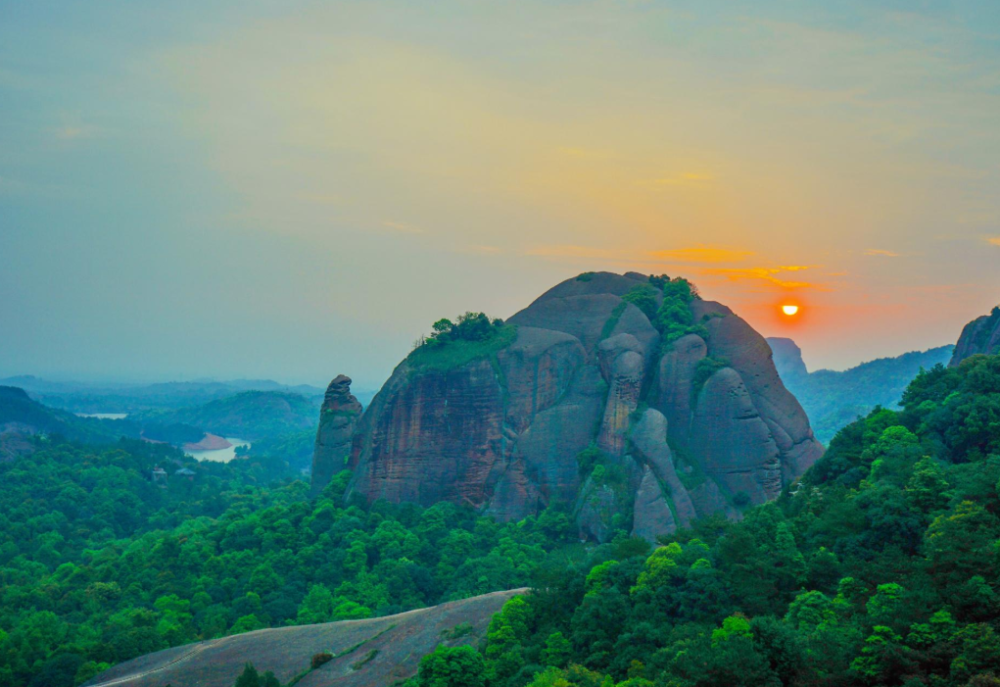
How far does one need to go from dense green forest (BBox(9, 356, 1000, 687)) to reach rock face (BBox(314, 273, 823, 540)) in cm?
235

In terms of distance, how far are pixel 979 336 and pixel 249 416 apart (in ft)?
495

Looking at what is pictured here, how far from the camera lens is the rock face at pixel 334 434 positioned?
60.8 meters

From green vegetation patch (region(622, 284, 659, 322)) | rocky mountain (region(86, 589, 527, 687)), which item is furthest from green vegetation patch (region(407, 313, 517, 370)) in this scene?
rocky mountain (region(86, 589, 527, 687))

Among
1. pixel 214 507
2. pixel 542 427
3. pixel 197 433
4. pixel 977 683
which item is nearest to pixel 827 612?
pixel 977 683

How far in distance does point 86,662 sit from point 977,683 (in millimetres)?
34928

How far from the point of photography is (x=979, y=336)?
2028 inches

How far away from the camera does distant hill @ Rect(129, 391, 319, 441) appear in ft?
583

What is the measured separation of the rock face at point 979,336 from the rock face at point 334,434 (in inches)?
1398

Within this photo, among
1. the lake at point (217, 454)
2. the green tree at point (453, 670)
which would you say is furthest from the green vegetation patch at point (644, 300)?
the lake at point (217, 454)

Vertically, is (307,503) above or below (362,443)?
below

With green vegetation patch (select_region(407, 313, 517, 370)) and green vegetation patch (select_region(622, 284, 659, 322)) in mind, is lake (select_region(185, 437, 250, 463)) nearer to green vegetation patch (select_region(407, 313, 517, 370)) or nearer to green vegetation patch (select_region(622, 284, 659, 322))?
green vegetation patch (select_region(407, 313, 517, 370))

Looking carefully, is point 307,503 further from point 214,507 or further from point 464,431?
point 214,507

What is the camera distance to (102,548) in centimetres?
6303

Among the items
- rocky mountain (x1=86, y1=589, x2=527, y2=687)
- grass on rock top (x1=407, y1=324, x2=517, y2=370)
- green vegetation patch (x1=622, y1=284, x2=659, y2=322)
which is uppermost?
green vegetation patch (x1=622, y1=284, x2=659, y2=322)
